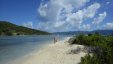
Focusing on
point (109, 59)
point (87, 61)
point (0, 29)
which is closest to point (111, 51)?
point (109, 59)

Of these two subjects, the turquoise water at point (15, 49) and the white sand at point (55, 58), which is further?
A: the turquoise water at point (15, 49)

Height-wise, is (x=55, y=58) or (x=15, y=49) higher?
(x=55, y=58)

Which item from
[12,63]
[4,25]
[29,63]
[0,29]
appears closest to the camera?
[29,63]

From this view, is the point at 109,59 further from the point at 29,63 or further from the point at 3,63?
the point at 3,63

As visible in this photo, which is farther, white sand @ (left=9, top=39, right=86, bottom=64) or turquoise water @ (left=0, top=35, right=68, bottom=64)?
turquoise water @ (left=0, top=35, right=68, bottom=64)

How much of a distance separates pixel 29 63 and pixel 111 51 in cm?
699

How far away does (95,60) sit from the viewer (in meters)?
12.1

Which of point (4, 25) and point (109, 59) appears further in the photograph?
point (4, 25)

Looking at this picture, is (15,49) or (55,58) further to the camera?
(15,49)

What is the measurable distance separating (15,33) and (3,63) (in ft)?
552

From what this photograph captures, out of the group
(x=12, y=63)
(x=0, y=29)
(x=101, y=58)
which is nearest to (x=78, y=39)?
(x=12, y=63)

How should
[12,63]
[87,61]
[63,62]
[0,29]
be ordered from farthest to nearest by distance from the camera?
[0,29] → [12,63] → [63,62] → [87,61]

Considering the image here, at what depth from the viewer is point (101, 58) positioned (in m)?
13.3

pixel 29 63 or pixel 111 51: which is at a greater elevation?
pixel 111 51
